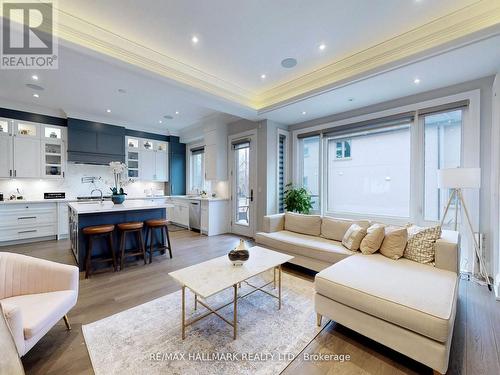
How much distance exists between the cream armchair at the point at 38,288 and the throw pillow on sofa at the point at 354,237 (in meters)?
3.00

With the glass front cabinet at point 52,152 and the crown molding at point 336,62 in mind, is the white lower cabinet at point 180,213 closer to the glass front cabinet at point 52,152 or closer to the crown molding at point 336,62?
the glass front cabinet at point 52,152

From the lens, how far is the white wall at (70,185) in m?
5.00

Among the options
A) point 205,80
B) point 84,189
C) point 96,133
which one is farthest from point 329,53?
point 84,189

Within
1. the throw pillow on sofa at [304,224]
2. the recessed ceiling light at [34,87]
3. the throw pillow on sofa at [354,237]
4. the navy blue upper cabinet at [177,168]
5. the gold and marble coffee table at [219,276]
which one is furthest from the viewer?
the navy blue upper cabinet at [177,168]

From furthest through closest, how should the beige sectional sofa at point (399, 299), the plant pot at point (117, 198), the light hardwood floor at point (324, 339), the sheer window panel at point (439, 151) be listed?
the plant pot at point (117, 198) < the sheer window panel at point (439, 151) < the light hardwood floor at point (324, 339) < the beige sectional sofa at point (399, 299)

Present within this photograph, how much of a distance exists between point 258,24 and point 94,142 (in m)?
5.17

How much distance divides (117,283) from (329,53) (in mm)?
4327

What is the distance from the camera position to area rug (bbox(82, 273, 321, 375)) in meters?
1.61

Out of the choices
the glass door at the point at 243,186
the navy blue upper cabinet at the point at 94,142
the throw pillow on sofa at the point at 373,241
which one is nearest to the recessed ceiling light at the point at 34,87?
the navy blue upper cabinet at the point at 94,142

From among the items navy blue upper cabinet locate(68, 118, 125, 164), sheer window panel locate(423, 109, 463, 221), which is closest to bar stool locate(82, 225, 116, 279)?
navy blue upper cabinet locate(68, 118, 125, 164)

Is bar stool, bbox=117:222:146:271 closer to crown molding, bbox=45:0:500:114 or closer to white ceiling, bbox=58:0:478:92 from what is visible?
crown molding, bbox=45:0:500:114

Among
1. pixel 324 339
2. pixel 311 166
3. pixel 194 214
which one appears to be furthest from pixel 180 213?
pixel 324 339

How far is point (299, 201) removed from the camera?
4785 mm

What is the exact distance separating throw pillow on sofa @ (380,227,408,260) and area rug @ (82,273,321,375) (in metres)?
1.06
